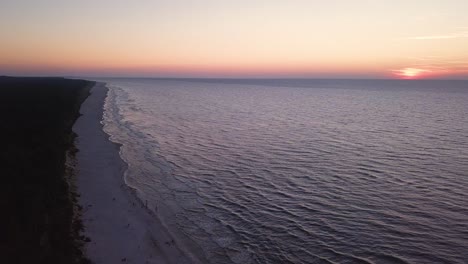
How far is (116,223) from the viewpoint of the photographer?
20062mm

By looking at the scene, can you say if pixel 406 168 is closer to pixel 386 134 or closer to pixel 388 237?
pixel 388 237

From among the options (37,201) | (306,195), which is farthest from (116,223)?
A: (306,195)

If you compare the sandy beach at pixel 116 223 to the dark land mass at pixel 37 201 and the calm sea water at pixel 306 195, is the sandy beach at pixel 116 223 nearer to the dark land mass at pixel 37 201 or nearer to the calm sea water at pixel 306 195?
the dark land mass at pixel 37 201

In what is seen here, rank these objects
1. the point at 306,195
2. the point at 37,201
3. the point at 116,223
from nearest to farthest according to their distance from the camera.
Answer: the point at 116,223
the point at 37,201
the point at 306,195

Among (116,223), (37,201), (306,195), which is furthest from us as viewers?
(306,195)

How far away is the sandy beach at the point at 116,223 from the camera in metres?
16.8

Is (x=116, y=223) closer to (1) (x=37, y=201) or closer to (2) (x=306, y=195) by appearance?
(1) (x=37, y=201)

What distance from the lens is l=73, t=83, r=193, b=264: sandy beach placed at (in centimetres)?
1678

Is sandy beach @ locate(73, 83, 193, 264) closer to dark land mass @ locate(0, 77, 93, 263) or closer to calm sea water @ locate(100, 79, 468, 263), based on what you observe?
dark land mass @ locate(0, 77, 93, 263)

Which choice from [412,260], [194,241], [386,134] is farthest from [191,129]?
[412,260]

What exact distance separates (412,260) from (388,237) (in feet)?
7.87

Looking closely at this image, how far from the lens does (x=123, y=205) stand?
22797 mm

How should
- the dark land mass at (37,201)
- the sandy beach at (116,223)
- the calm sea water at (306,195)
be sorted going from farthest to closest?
the calm sea water at (306,195) < the sandy beach at (116,223) < the dark land mass at (37,201)

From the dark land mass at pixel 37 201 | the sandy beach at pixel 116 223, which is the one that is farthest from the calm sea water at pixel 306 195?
the dark land mass at pixel 37 201
